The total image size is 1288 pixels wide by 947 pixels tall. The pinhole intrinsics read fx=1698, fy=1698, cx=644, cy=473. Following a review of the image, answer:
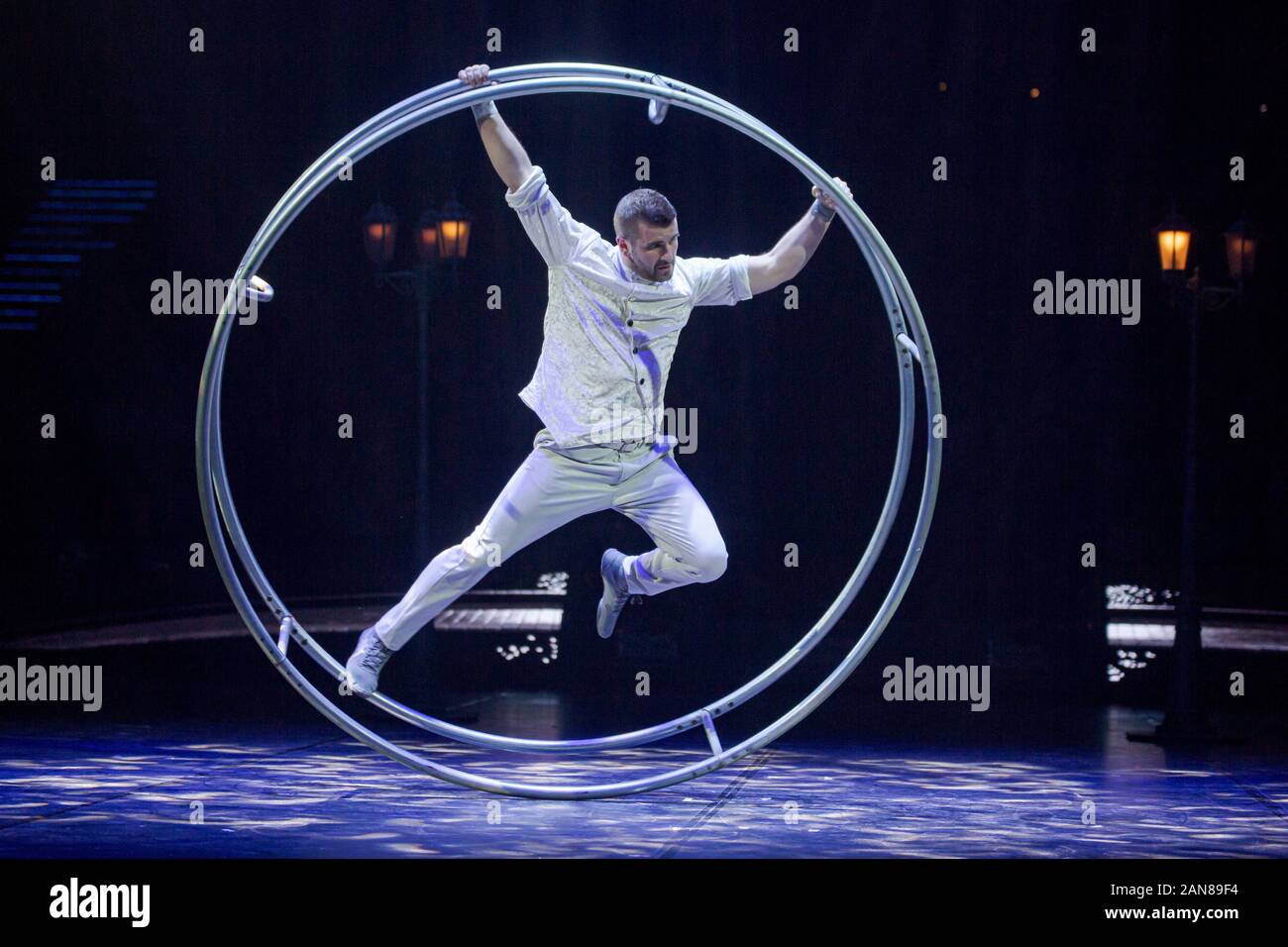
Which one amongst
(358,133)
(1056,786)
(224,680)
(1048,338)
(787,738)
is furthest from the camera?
(1048,338)

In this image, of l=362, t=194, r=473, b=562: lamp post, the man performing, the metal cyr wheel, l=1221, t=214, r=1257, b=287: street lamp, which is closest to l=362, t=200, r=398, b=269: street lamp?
l=362, t=194, r=473, b=562: lamp post

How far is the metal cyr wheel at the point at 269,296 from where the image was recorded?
7.90 meters

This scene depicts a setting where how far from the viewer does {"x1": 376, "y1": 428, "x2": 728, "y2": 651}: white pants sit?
835 centimetres

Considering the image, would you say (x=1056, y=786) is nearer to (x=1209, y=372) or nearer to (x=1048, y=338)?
(x=1048, y=338)

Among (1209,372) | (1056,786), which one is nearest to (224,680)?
(1056,786)

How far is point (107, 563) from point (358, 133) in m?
11.1

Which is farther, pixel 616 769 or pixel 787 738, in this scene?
pixel 787 738

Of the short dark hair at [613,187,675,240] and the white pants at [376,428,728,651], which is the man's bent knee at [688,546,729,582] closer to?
the white pants at [376,428,728,651]

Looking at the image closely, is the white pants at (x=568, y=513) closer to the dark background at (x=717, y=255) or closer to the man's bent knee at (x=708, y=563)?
the man's bent knee at (x=708, y=563)

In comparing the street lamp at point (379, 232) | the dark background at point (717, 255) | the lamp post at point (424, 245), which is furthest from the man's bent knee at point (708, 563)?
the dark background at point (717, 255)

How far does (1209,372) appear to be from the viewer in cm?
2202

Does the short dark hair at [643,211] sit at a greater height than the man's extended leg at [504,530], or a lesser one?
greater

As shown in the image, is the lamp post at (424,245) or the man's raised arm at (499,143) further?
the lamp post at (424,245)

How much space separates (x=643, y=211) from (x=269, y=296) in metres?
1.81
